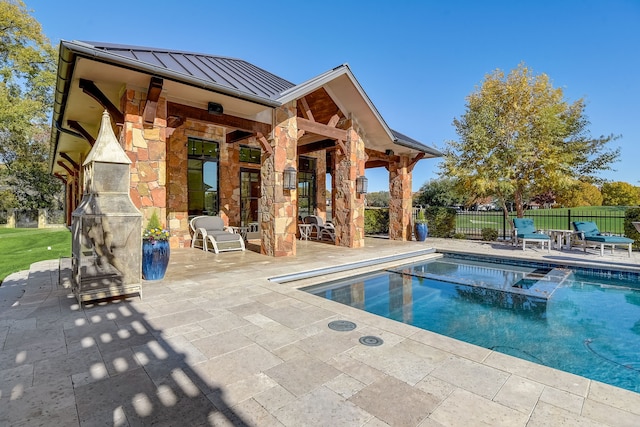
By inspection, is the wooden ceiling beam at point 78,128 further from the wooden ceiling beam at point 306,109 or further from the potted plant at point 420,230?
the potted plant at point 420,230

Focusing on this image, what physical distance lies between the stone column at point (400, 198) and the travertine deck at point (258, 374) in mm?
9127

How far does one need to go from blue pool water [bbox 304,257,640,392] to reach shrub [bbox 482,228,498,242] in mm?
4810

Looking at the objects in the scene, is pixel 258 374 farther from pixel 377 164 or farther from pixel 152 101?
pixel 377 164

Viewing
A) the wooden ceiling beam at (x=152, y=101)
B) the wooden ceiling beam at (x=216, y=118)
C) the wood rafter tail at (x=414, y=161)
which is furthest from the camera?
the wood rafter tail at (x=414, y=161)

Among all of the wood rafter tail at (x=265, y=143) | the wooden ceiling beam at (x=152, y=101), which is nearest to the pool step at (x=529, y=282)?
the wood rafter tail at (x=265, y=143)

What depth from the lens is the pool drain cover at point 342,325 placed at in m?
3.47

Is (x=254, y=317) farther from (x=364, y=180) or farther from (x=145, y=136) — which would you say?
(x=364, y=180)

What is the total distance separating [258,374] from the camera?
2490 millimetres

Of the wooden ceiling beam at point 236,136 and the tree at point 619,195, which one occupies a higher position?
the wooden ceiling beam at point 236,136

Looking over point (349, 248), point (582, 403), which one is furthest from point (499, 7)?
point (582, 403)

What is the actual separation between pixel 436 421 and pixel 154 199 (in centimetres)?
603

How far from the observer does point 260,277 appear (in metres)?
5.82

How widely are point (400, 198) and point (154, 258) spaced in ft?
Result: 31.7

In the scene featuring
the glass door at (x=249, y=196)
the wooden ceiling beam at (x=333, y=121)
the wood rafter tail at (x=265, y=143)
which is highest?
the wooden ceiling beam at (x=333, y=121)
